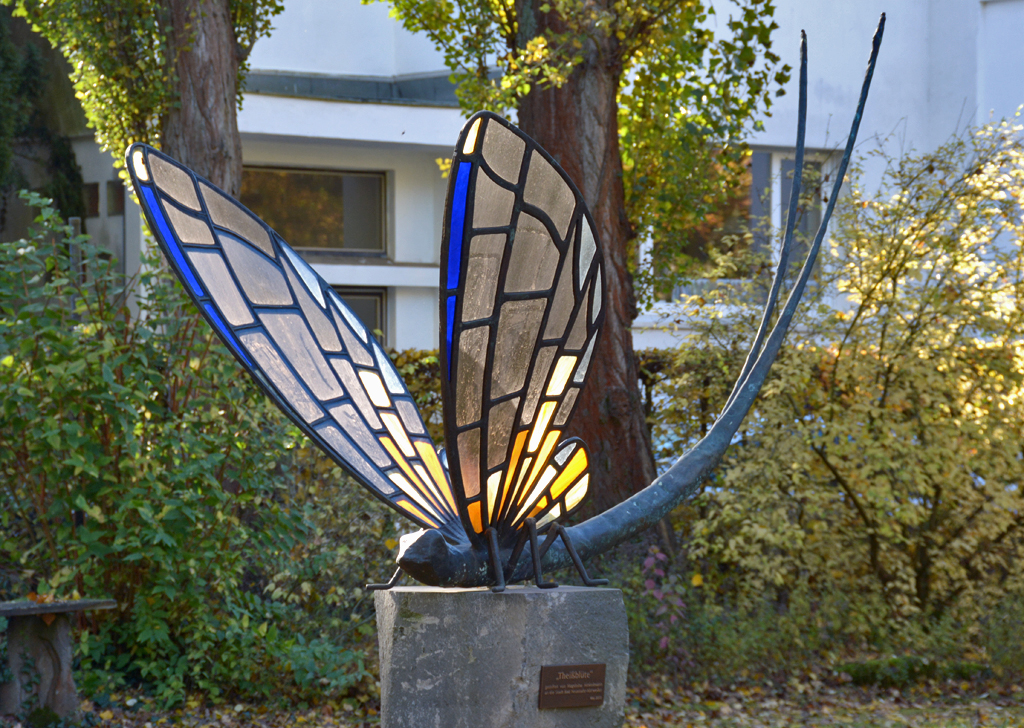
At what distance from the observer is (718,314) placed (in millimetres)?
7852

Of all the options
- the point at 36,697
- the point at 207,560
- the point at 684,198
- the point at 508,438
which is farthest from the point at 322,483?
the point at 508,438

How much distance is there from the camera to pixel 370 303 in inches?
520

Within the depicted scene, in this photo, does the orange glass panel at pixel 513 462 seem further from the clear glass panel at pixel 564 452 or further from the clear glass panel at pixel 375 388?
the clear glass panel at pixel 375 388

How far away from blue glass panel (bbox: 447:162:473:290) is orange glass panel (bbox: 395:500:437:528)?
795 mm

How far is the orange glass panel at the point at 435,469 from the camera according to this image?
3.22 meters

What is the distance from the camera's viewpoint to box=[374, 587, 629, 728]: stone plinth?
3098mm

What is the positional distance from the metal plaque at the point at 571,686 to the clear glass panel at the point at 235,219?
1.52 meters

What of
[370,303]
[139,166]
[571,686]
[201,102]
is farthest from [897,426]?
[370,303]

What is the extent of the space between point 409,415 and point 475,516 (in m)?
0.50

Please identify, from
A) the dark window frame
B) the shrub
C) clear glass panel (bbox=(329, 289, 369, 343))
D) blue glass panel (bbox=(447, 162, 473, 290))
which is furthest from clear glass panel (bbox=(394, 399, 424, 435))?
the dark window frame

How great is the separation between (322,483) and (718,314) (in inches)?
125

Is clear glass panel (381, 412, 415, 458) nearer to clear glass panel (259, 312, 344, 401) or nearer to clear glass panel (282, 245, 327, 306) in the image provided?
clear glass panel (259, 312, 344, 401)

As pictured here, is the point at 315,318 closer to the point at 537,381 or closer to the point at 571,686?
the point at 537,381

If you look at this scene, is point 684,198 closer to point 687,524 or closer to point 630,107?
point 630,107
